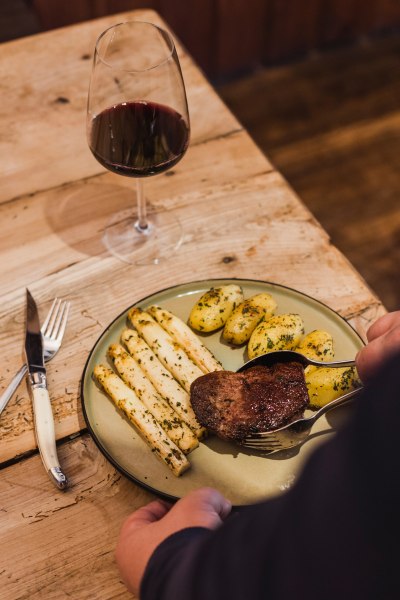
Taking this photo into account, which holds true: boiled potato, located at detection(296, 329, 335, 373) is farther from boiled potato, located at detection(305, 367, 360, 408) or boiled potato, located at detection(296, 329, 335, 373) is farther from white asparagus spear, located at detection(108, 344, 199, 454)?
white asparagus spear, located at detection(108, 344, 199, 454)

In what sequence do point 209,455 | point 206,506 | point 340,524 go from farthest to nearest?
1. point 209,455
2. point 206,506
3. point 340,524

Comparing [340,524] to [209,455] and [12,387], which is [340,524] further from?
[12,387]

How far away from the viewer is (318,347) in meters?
0.96

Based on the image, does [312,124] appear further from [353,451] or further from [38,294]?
[353,451]

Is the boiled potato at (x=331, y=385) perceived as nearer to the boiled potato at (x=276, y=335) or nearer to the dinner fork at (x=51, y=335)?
the boiled potato at (x=276, y=335)

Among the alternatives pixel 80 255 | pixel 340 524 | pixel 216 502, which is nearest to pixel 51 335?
pixel 80 255

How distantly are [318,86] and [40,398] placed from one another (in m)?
2.28

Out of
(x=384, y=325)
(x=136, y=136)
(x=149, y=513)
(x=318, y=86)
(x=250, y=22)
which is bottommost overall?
(x=318, y=86)

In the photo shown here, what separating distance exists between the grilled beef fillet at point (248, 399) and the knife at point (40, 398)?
189 millimetres

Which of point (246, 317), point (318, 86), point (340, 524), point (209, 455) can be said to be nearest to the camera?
point (340, 524)

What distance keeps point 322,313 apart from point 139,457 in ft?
1.15

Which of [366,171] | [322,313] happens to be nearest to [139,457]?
[322,313]

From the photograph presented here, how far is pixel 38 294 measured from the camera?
110 cm

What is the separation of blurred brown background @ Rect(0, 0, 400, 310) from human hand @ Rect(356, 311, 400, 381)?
1.27 m
